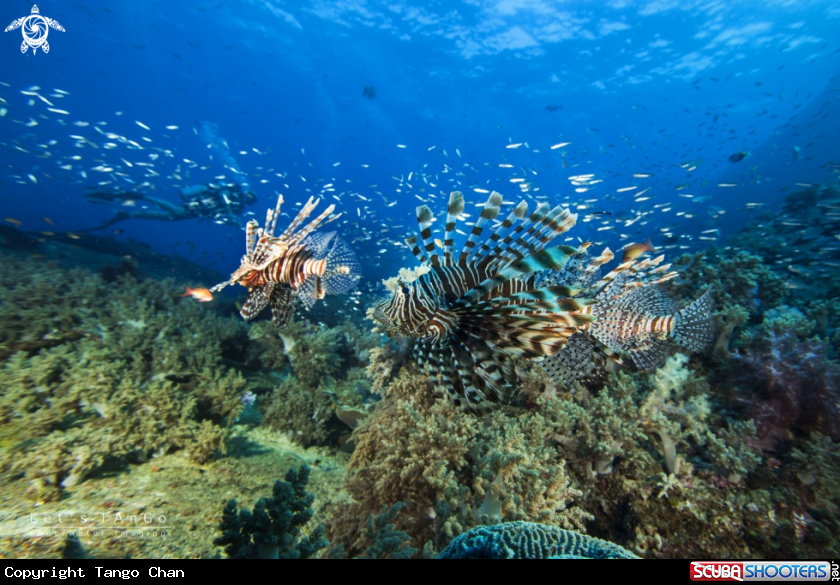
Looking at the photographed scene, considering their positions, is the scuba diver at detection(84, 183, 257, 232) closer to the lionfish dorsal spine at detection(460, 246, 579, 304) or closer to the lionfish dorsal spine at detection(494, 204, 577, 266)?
the lionfish dorsal spine at detection(494, 204, 577, 266)

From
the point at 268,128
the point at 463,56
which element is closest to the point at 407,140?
the point at 463,56

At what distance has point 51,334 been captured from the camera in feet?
17.4

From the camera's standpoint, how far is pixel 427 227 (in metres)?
2.65

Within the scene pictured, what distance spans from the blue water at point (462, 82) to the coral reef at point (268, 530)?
50.8ft

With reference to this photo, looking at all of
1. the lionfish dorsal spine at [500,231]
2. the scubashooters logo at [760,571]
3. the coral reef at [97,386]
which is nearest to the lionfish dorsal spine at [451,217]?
the lionfish dorsal spine at [500,231]

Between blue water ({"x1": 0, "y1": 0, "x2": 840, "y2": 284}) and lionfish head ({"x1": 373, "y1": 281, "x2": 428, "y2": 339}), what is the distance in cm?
1425

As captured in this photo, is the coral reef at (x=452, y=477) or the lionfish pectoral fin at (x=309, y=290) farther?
the lionfish pectoral fin at (x=309, y=290)

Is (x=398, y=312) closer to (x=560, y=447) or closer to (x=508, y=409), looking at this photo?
(x=508, y=409)

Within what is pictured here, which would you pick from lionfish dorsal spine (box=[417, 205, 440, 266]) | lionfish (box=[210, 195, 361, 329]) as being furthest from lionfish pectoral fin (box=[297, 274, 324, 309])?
lionfish dorsal spine (box=[417, 205, 440, 266])

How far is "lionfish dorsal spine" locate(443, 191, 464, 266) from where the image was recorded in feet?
8.27

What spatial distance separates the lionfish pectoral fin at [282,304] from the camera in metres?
4.52

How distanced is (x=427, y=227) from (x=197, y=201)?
15972mm

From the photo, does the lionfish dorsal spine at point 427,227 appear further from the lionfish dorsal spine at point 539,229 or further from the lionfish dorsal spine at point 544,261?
the lionfish dorsal spine at point 544,261

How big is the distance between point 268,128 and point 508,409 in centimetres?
5924
